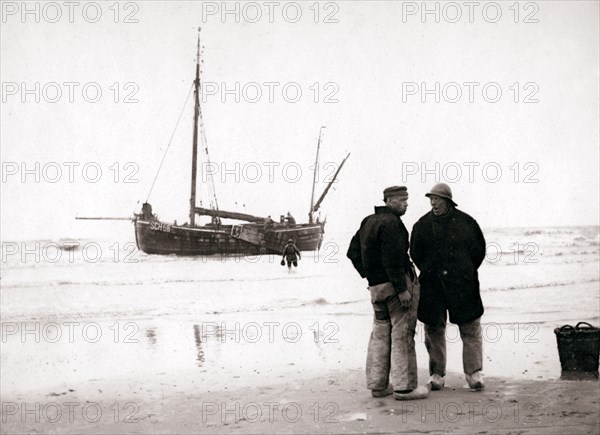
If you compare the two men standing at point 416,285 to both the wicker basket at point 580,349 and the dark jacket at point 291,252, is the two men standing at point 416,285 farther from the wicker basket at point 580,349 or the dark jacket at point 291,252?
the dark jacket at point 291,252

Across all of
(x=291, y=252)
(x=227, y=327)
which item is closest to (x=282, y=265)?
(x=291, y=252)

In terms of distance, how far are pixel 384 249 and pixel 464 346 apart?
1108 mm

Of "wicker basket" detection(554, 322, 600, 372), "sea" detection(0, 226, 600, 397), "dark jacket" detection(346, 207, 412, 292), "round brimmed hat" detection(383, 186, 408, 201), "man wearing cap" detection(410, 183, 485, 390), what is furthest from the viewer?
"sea" detection(0, 226, 600, 397)

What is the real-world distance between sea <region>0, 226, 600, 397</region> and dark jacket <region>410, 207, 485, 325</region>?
1.14 metres

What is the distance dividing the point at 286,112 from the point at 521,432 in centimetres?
2873

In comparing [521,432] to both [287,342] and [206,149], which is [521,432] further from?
[206,149]

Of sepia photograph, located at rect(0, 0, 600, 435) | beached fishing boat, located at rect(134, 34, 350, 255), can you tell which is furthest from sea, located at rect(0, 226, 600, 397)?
beached fishing boat, located at rect(134, 34, 350, 255)

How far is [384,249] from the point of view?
5.43 meters

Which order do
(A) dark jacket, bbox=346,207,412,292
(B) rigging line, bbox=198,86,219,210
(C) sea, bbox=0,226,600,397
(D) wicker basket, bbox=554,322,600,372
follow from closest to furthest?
1. (A) dark jacket, bbox=346,207,412,292
2. (D) wicker basket, bbox=554,322,600,372
3. (C) sea, bbox=0,226,600,397
4. (B) rigging line, bbox=198,86,219,210

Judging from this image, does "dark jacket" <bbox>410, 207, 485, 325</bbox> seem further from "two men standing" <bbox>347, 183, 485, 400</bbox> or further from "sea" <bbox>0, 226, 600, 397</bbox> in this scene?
"sea" <bbox>0, 226, 600, 397</bbox>

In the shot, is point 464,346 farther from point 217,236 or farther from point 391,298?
point 217,236

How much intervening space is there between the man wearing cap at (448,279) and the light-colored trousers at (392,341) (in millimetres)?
248

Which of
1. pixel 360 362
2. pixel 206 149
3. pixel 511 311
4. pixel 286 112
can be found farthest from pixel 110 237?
pixel 360 362

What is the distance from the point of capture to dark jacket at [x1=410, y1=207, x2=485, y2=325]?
5.74 metres
